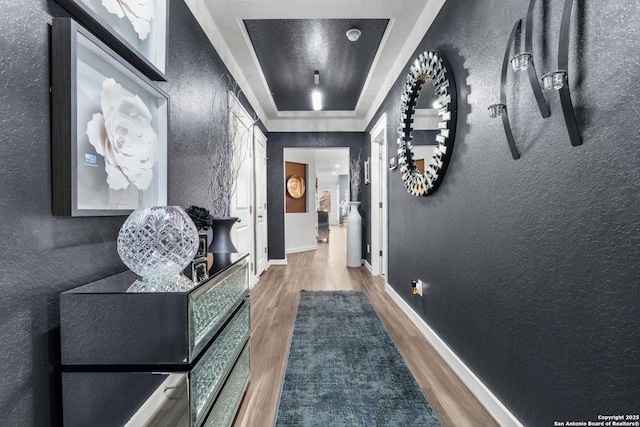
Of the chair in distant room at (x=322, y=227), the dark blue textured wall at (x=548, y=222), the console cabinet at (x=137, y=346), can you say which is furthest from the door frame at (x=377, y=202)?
the chair in distant room at (x=322, y=227)

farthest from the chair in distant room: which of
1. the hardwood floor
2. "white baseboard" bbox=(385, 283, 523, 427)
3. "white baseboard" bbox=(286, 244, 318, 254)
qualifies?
"white baseboard" bbox=(385, 283, 523, 427)

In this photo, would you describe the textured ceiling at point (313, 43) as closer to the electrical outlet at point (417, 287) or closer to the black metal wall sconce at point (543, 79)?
the black metal wall sconce at point (543, 79)

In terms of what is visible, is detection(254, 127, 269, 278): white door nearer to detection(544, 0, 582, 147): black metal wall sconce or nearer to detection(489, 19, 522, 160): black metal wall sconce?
detection(489, 19, 522, 160): black metal wall sconce

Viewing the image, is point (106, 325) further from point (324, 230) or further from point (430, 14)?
point (324, 230)

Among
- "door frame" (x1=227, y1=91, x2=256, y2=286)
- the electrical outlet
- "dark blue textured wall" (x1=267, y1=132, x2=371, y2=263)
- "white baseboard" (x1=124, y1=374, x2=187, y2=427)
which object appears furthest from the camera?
"dark blue textured wall" (x1=267, y1=132, x2=371, y2=263)

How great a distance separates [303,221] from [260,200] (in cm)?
242

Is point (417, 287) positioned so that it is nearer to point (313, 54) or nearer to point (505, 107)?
point (505, 107)

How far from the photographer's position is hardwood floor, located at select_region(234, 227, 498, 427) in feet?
4.86

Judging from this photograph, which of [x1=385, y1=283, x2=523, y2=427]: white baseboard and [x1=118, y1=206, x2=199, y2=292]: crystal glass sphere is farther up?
[x1=118, y1=206, x2=199, y2=292]: crystal glass sphere

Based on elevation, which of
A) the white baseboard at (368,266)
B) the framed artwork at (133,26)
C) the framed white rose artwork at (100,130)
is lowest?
the white baseboard at (368,266)

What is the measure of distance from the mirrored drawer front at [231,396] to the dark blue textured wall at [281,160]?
11.8 ft

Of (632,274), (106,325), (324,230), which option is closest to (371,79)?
(632,274)

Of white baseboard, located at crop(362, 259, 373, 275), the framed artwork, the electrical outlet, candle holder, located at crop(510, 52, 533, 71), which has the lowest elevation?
white baseboard, located at crop(362, 259, 373, 275)

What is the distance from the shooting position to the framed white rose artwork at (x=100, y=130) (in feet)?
3.07
